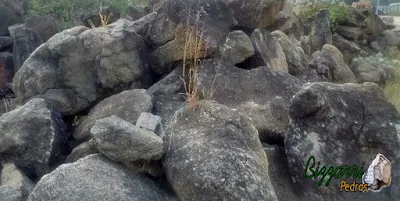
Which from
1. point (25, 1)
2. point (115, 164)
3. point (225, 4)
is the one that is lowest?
point (25, 1)

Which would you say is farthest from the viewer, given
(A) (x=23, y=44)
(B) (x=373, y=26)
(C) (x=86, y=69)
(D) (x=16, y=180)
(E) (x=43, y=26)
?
(B) (x=373, y=26)

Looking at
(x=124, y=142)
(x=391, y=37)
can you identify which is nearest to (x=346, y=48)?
(x=391, y=37)

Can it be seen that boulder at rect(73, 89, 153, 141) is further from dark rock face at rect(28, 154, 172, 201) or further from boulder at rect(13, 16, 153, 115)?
dark rock face at rect(28, 154, 172, 201)

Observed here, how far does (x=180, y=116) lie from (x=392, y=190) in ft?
5.52

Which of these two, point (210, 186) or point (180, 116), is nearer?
point (210, 186)

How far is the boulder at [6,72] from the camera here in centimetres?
838

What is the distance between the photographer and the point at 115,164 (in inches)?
155

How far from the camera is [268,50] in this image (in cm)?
624

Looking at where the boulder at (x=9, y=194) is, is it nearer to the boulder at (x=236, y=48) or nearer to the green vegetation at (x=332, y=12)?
the boulder at (x=236, y=48)

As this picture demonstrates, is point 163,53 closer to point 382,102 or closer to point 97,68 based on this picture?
point 97,68

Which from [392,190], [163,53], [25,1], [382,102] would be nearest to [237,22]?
[163,53]

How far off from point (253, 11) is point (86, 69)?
77.2 inches

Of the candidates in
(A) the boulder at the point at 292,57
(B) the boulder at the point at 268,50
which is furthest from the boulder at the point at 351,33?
(B) the boulder at the point at 268,50

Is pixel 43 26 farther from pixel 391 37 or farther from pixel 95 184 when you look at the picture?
pixel 391 37
